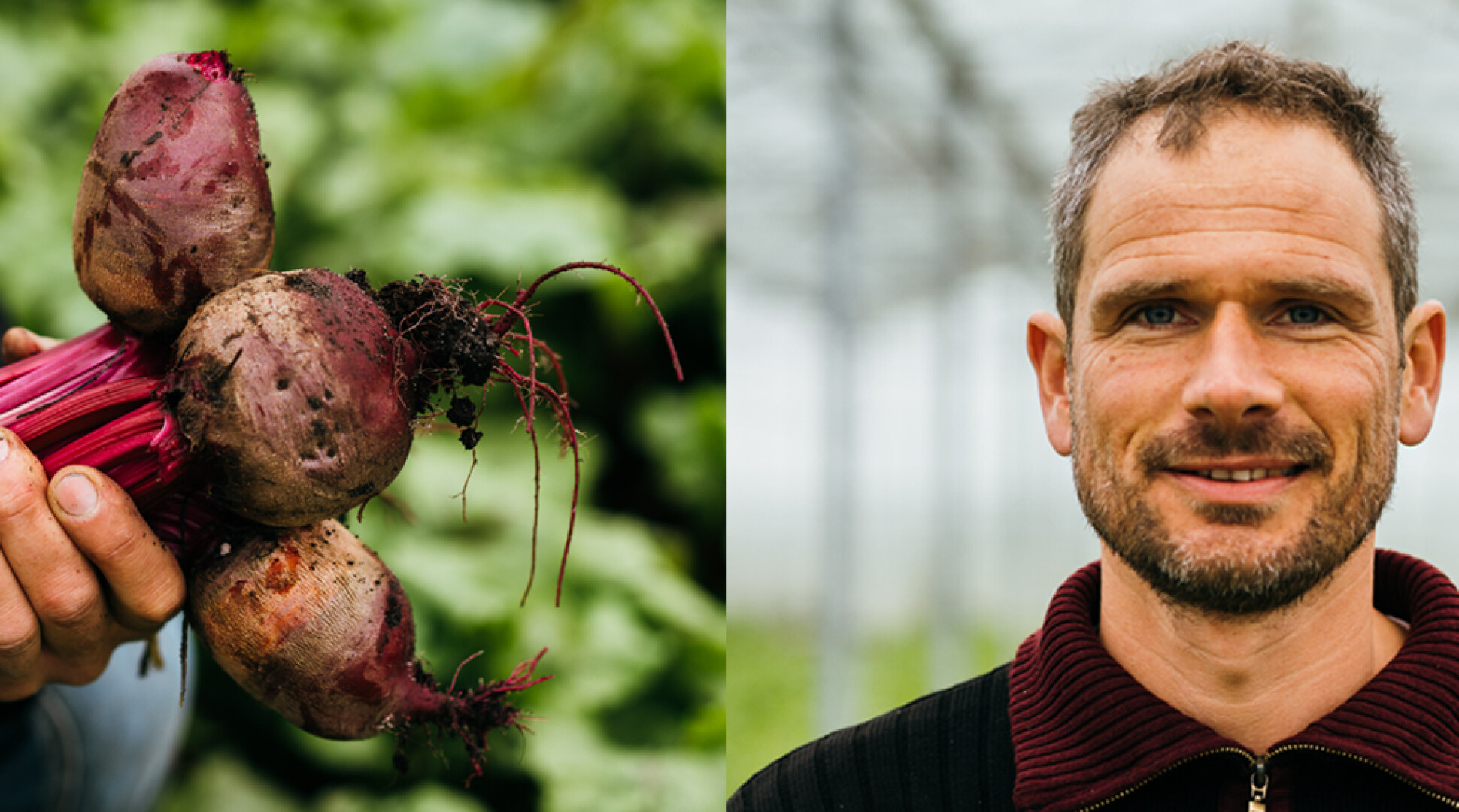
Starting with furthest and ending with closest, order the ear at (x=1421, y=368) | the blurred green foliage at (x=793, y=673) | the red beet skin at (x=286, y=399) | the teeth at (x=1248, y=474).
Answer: the blurred green foliage at (x=793, y=673), the ear at (x=1421, y=368), the teeth at (x=1248, y=474), the red beet skin at (x=286, y=399)

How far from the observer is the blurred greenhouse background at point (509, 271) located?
269 cm

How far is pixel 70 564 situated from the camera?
4.17 feet

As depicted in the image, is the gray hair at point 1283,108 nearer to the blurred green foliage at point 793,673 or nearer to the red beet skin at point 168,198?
the red beet skin at point 168,198

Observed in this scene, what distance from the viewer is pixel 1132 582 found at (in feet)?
4.81

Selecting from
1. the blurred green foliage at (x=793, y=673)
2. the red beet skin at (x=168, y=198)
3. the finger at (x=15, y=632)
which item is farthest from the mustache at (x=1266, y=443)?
the blurred green foliage at (x=793, y=673)

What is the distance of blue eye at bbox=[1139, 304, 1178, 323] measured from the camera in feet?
4.52

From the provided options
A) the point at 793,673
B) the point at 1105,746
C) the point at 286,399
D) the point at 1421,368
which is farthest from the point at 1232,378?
the point at 793,673

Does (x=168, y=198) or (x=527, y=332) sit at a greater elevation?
(x=168, y=198)

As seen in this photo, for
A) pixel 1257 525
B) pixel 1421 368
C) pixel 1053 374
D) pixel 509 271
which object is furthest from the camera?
pixel 509 271

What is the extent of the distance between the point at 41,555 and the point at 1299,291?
4.76 ft

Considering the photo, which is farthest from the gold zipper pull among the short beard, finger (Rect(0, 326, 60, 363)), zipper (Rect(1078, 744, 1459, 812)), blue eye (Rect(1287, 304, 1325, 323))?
finger (Rect(0, 326, 60, 363))

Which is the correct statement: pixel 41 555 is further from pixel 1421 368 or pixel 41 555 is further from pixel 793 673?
pixel 793 673

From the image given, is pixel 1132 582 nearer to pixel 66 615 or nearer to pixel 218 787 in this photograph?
pixel 66 615

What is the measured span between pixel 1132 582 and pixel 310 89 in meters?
2.87
